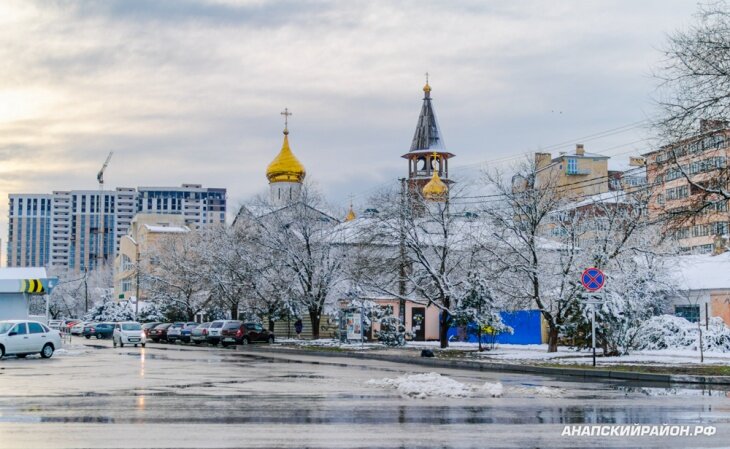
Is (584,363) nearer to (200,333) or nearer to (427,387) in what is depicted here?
(427,387)

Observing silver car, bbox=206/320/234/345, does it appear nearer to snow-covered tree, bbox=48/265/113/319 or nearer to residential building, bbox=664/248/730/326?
Answer: residential building, bbox=664/248/730/326

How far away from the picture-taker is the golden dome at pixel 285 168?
302 ft

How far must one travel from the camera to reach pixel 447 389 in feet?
66.8

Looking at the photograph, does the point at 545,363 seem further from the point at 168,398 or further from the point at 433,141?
the point at 433,141

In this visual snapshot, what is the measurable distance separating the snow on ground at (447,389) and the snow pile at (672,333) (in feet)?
64.6

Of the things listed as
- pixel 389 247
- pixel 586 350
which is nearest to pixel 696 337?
pixel 586 350

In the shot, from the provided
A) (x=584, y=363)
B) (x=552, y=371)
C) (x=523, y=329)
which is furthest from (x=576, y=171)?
(x=552, y=371)

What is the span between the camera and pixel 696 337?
39.5 meters

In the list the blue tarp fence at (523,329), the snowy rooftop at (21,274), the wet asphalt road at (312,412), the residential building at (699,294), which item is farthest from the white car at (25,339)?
the residential building at (699,294)

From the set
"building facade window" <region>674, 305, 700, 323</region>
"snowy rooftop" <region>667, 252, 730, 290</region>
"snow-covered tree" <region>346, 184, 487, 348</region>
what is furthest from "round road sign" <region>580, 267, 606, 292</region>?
"building facade window" <region>674, 305, 700, 323</region>

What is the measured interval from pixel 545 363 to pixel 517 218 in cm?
926

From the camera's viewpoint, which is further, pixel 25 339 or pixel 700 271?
pixel 700 271

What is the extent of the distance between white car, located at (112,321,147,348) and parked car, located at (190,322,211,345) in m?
4.71

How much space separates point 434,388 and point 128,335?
127 feet
